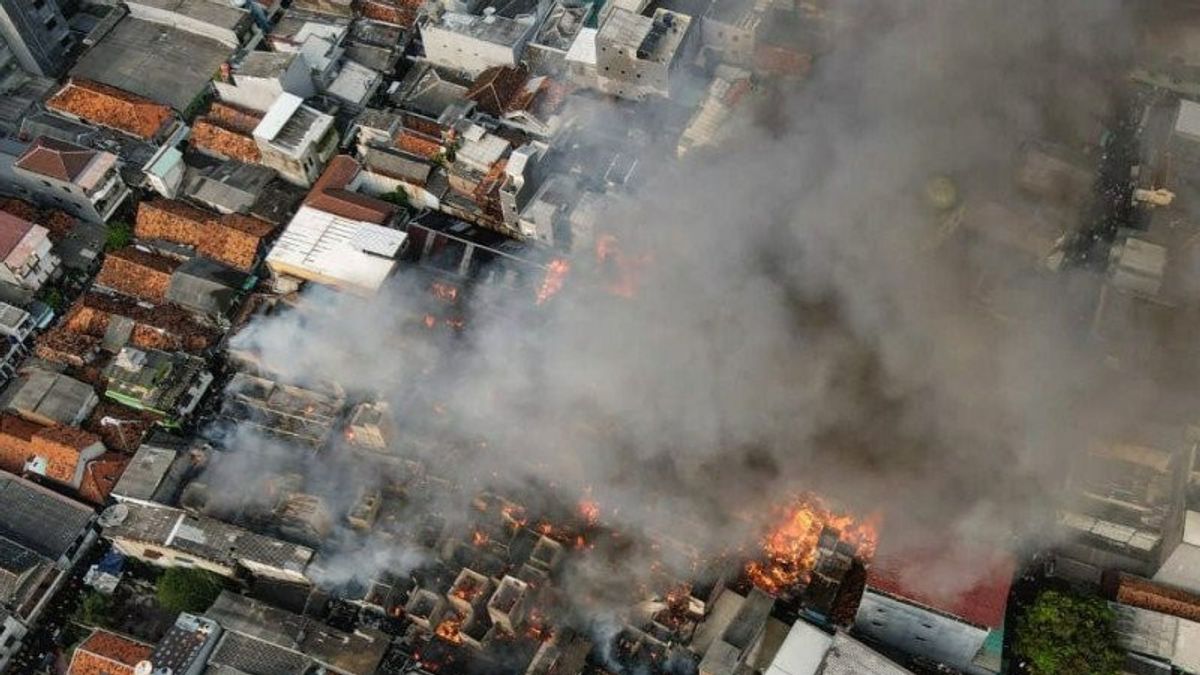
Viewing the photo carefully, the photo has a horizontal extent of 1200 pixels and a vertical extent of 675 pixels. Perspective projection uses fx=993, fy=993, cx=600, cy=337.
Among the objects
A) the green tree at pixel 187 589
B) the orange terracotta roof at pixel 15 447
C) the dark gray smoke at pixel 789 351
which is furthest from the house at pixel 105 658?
the orange terracotta roof at pixel 15 447

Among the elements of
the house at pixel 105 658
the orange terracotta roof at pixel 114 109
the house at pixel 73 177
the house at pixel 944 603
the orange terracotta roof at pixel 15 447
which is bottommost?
the house at pixel 105 658

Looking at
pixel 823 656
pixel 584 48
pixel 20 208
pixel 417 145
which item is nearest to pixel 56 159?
pixel 20 208

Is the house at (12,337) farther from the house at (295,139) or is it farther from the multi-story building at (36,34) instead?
the multi-story building at (36,34)

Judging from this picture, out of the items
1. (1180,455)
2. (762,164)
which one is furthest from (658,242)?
(1180,455)

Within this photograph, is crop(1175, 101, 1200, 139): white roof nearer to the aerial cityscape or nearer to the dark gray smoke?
the aerial cityscape

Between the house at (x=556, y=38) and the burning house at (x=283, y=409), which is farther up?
the house at (x=556, y=38)

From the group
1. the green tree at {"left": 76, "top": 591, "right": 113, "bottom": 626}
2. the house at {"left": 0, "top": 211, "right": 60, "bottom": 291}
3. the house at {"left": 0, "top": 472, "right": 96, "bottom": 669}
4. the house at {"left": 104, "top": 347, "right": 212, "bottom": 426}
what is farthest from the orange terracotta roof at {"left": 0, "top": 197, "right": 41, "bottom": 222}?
the green tree at {"left": 76, "top": 591, "right": 113, "bottom": 626}

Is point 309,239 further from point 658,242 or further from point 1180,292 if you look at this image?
point 1180,292
